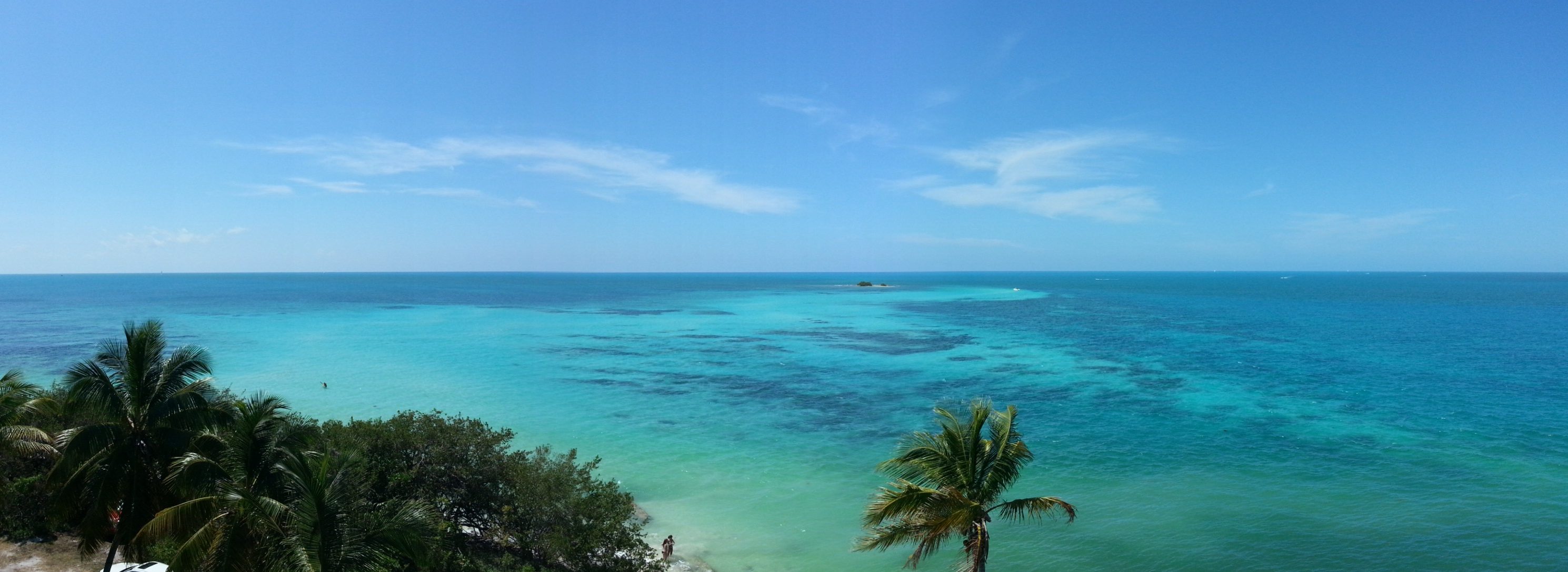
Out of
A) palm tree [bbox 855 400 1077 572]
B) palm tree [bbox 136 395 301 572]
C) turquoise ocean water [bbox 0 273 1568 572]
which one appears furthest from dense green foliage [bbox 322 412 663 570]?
palm tree [bbox 855 400 1077 572]

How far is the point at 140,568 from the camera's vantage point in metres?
14.0

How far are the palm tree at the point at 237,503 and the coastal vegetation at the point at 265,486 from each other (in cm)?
3

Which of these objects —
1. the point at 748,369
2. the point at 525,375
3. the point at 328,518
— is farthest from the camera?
the point at 748,369

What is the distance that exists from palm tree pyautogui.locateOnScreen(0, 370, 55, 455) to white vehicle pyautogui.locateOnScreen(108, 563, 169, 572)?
2.73 metres

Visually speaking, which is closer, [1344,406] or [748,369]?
[1344,406]

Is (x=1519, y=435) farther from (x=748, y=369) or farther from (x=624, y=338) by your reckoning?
(x=624, y=338)

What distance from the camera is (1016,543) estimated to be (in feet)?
70.2

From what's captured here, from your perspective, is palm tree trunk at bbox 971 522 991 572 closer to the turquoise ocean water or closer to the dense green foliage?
the turquoise ocean water

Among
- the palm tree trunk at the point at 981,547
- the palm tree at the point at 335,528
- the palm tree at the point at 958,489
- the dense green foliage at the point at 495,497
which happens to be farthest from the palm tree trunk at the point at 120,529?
the palm tree trunk at the point at 981,547

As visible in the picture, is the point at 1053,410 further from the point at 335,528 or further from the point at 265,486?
the point at 265,486

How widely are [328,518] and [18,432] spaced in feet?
31.3

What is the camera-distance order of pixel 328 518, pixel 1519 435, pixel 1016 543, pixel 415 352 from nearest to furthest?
pixel 328 518 < pixel 1016 543 < pixel 1519 435 < pixel 415 352

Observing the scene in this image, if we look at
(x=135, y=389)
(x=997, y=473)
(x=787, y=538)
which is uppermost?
(x=135, y=389)

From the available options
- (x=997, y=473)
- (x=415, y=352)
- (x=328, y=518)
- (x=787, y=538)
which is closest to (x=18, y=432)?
(x=328, y=518)
